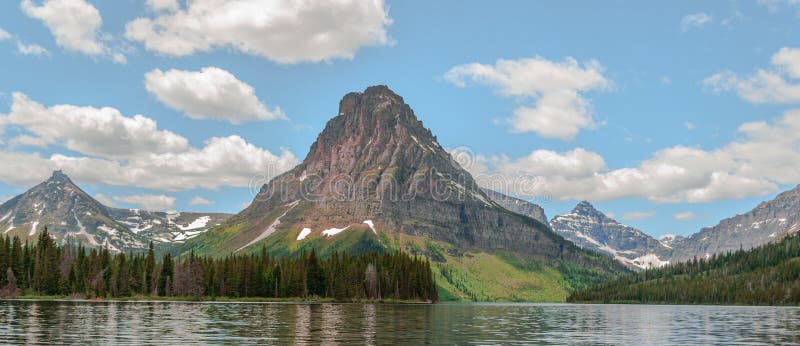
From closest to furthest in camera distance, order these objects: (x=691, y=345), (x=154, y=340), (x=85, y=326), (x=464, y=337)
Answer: (x=154, y=340), (x=691, y=345), (x=464, y=337), (x=85, y=326)

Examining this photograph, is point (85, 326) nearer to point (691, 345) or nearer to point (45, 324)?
point (45, 324)

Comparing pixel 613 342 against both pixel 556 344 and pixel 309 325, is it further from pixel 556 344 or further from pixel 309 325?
pixel 309 325

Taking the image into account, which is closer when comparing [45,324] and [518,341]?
[518,341]

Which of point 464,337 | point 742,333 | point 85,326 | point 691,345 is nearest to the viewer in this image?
point 691,345

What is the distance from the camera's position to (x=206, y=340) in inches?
2763

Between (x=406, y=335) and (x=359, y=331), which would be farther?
(x=359, y=331)

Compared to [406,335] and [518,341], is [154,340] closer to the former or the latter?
[406,335]

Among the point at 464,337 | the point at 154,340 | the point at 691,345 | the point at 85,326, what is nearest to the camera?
the point at 154,340

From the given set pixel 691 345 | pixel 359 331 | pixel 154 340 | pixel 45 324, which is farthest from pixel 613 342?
pixel 45 324

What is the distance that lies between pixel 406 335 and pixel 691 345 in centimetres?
3234

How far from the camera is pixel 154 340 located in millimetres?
68938

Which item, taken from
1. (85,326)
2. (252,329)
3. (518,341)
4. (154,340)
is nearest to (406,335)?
(518,341)

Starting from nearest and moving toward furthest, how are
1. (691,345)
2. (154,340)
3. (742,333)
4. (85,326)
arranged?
1. (154,340)
2. (691,345)
3. (85,326)
4. (742,333)

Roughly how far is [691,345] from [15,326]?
80856 millimetres
